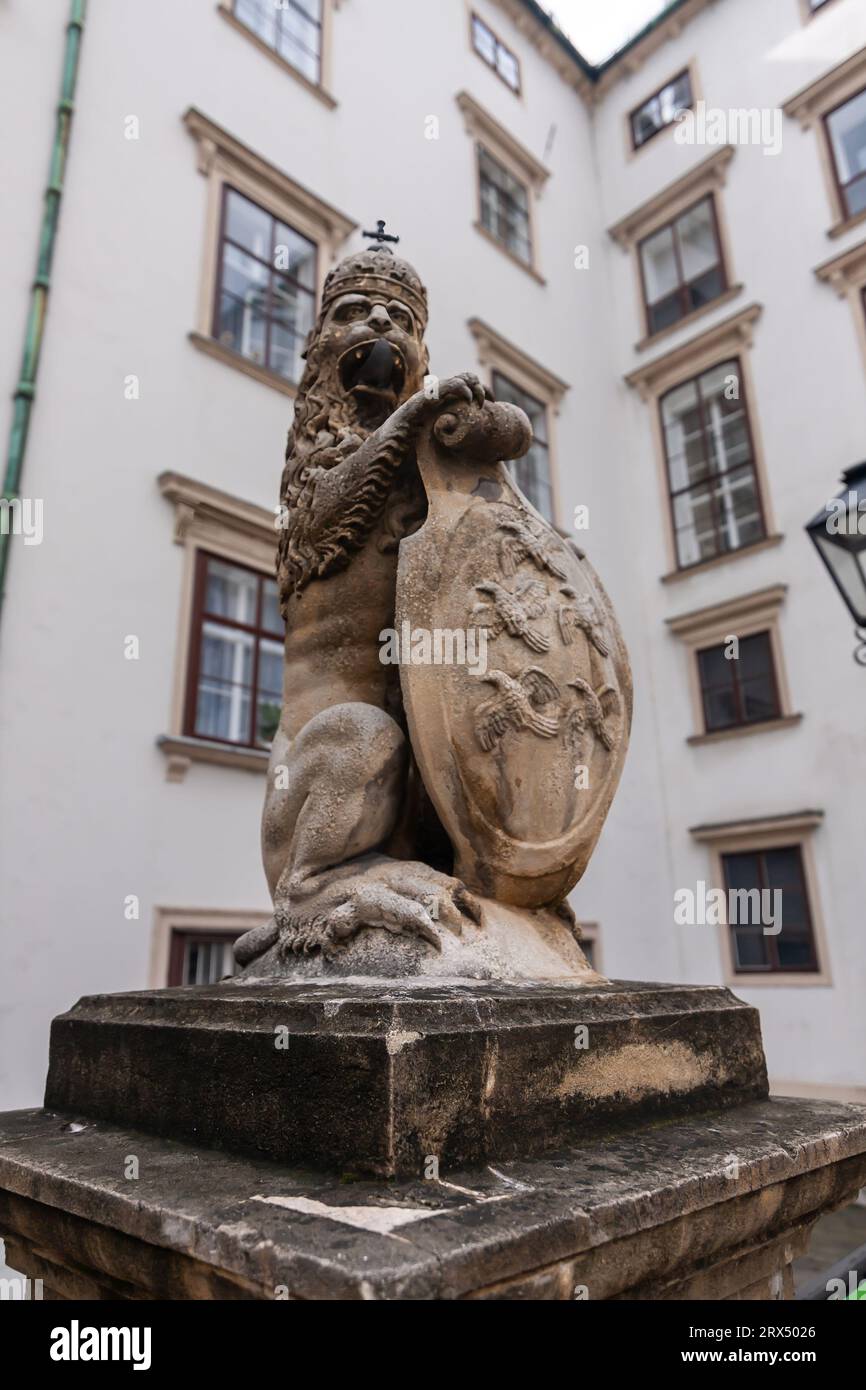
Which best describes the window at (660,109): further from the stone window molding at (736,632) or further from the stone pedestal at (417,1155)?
the stone pedestal at (417,1155)

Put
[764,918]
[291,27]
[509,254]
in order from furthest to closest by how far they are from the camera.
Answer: [509,254] < [764,918] < [291,27]

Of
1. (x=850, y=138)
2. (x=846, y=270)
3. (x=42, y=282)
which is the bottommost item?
(x=42, y=282)

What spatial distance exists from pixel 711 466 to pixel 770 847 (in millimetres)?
4776

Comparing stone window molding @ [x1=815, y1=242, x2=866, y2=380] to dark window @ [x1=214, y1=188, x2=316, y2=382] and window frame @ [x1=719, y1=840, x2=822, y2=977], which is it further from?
dark window @ [x1=214, y1=188, x2=316, y2=382]

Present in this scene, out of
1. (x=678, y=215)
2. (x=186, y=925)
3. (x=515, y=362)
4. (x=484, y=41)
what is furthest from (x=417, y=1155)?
(x=484, y=41)

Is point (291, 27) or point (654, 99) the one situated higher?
point (654, 99)

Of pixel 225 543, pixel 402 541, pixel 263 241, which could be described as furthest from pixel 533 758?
pixel 263 241

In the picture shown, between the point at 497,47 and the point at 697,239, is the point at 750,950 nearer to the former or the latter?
the point at 697,239

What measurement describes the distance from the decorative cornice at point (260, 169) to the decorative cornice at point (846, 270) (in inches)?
211

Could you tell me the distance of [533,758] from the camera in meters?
1.94

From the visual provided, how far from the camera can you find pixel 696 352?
11.5m

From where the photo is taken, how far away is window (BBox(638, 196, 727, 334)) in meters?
11.9
